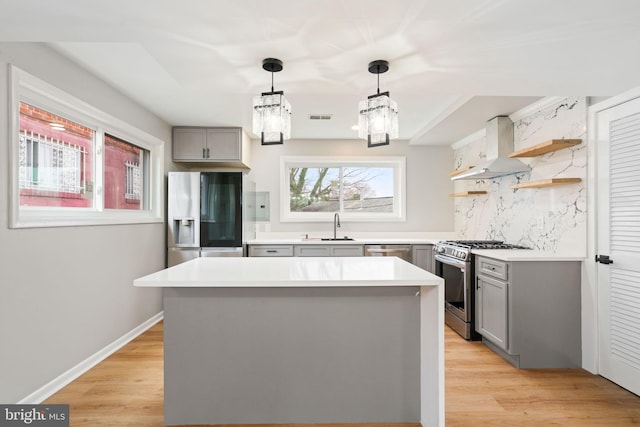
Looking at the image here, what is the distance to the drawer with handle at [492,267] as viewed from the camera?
2.76 m

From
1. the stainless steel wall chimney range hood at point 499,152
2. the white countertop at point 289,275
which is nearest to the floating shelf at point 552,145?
the stainless steel wall chimney range hood at point 499,152

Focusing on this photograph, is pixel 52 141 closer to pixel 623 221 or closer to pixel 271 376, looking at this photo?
pixel 271 376

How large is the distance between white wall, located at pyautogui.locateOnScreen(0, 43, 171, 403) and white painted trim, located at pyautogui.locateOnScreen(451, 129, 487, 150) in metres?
3.84

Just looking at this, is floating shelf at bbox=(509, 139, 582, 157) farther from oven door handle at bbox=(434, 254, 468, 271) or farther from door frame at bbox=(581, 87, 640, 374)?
oven door handle at bbox=(434, 254, 468, 271)

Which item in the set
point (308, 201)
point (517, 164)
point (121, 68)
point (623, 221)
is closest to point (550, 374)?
point (623, 221)

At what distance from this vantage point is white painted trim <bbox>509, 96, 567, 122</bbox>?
2871 mm

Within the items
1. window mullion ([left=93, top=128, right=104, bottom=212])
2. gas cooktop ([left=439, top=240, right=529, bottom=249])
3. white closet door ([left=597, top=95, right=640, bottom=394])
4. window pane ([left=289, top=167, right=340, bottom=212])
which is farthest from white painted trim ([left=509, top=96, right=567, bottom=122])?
window mullion ([left=93, top=128, right=104, bottom=212])

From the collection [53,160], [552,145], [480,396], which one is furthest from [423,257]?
[53,160]

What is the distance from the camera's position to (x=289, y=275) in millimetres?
1871

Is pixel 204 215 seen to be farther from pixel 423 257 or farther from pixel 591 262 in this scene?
pixel 591 262

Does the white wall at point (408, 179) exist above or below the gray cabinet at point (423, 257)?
above

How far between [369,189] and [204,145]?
238cm

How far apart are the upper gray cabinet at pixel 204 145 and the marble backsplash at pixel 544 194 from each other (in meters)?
3.07

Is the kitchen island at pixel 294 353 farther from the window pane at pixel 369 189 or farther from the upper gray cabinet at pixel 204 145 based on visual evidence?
the window pane at pixel 369 189
